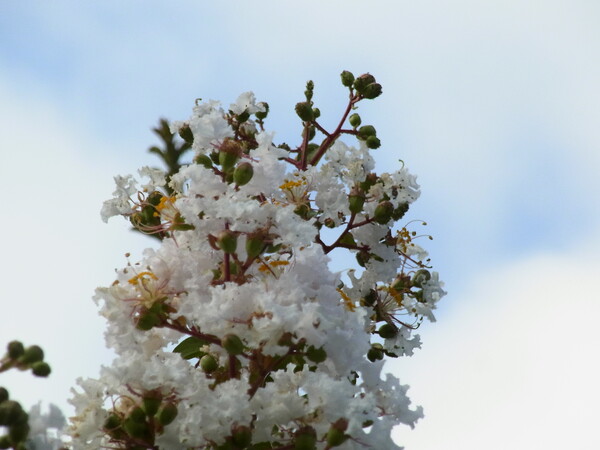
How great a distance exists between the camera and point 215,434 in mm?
1857

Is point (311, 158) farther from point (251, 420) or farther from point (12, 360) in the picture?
point (12, 360)

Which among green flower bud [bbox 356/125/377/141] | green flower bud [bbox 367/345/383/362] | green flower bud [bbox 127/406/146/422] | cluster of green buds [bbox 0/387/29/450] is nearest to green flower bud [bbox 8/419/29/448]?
cluster of green buds [bbox 0/387/29/450]

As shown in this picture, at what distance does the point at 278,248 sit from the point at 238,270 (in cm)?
11

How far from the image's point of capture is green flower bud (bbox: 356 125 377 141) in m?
2.74

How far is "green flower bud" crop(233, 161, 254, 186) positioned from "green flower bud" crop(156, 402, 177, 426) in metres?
0.55

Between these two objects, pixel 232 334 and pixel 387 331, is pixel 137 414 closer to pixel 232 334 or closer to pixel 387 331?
pixel 232 334

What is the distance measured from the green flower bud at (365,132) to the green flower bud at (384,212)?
27 centimetres

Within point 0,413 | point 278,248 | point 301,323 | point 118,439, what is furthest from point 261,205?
point 0,413

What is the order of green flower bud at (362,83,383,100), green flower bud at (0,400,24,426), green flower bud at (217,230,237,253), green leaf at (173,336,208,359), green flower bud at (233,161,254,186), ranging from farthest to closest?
1. green flower bud at (362,83,383,100)
2. green leaf at (173,336,208,359)
3. green flower bud at (233,161,254,186)
4. green flower bud at (217,230,237,253)
5. green flower bud at (0,400,24,426)

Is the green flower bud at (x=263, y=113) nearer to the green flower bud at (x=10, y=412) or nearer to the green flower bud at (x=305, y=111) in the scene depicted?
the green flower bud at (x=305, y=111)

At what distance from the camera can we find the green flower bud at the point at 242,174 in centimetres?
205

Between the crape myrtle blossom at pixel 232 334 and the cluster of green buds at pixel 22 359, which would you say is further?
the crape myrtle blossom at pixel 232 334

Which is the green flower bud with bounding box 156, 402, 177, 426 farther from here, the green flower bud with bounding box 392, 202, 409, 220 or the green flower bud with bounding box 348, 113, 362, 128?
the green flower bud with bounding box 348, 113, 362, 128

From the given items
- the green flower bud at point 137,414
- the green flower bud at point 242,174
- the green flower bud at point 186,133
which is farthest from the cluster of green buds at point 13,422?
the green flower bud at point 186,133
